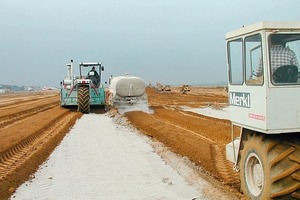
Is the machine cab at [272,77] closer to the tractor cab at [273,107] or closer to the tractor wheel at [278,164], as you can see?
the tractor cab at [273,107]

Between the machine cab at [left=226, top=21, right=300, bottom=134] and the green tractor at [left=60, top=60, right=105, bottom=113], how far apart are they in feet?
65.2

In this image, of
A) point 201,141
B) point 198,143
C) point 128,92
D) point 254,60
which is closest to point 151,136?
point 201,141

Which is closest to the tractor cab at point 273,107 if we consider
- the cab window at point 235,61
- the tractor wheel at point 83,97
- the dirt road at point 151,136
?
the cab window at point 235,61

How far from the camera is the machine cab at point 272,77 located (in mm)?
5277

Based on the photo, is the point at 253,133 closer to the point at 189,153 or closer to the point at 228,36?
the point at 228,36

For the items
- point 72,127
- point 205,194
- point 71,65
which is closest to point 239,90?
point 205,194

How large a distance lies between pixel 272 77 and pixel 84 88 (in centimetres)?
2070

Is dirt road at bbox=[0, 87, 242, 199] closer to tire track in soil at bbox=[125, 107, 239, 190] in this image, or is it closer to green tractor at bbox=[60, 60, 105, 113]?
tire track in soil at bbox=[125, 107, 239, 190]

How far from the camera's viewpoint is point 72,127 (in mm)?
17953

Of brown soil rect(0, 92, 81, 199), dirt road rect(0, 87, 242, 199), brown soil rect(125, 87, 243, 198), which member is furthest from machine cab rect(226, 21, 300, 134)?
brown soil rect(0, 92, 81, 199)

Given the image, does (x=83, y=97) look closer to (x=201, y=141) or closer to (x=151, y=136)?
(x=151, y=136)

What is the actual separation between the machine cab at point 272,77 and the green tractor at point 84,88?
19862 mm

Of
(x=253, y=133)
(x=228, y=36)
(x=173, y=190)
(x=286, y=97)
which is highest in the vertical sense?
(x=228, y=36)

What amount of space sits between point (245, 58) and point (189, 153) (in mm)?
5270
